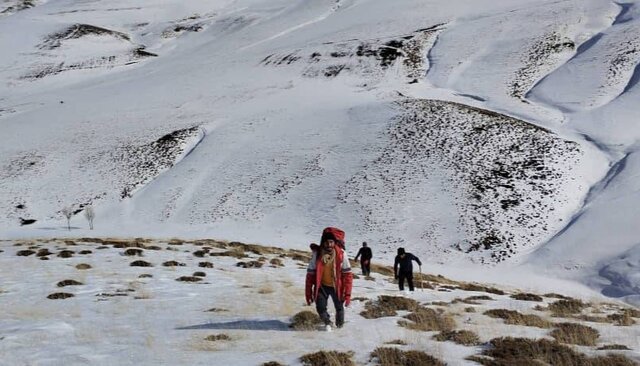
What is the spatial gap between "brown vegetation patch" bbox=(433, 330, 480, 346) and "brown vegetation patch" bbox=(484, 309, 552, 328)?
8.53 feet

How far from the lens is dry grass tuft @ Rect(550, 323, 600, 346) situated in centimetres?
1125

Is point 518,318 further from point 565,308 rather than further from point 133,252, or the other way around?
point 133,252

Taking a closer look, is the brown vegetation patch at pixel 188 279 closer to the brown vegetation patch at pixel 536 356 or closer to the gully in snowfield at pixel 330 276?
the gully in snowfield at pixel 330 276

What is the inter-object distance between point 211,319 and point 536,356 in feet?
24.7

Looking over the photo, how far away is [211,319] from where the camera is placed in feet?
45.2

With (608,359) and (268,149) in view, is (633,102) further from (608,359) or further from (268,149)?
(608,359)

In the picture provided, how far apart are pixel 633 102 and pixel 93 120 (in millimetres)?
69907

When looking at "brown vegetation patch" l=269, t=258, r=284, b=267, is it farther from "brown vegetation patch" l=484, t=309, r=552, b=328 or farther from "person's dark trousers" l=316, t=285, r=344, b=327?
"person's dark trousers" l=316, t=285, r=344, b=327

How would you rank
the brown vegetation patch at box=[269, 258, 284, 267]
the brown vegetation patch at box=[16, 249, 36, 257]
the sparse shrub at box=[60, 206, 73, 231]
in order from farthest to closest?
the sparse shrub at box=[60, 206, 73, 231] < the brown vegetation patch at box=[16, 249, 36, 257] < the brown vegetation patch at box=[269, 258, 284, 267]

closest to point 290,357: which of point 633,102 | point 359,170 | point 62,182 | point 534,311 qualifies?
point 534,311

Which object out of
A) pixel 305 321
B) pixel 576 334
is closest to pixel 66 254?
pixel 305 321

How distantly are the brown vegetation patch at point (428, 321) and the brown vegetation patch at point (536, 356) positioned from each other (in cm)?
223

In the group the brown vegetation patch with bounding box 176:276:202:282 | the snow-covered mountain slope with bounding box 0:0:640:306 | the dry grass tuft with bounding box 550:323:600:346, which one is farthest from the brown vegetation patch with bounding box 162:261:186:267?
the snow-covered mountain slope with bounding box 0:0:640:306

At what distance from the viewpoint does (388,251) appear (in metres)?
39.7
